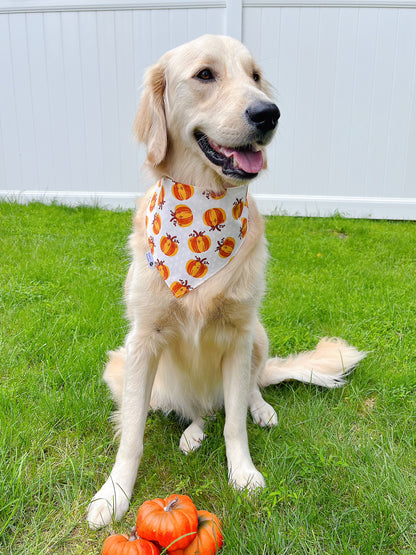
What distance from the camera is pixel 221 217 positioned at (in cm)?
189

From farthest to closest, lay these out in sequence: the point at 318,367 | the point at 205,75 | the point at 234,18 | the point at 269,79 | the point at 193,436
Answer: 1. the point at 269,79
2. the point at 234,18
3. the point at 318,367
4. the point at 193,436
5. the point at 205,75

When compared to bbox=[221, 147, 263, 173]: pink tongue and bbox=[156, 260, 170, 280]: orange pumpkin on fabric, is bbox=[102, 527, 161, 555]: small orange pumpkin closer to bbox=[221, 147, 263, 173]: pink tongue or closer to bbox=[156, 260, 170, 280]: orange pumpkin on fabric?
bbox=[156, 260, 170, 280]: orange pumpkin on fabric

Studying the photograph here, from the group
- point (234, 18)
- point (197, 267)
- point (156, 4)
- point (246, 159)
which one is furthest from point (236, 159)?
point (156, 4)

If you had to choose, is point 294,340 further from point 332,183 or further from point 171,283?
point 332,183

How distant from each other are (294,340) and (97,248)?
2249 mm

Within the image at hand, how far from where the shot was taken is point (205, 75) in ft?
5.86

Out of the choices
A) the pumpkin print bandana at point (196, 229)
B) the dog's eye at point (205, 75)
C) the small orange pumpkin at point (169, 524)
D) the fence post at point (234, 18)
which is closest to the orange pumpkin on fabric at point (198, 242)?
the pumpkin print bandana at point (196, 229)

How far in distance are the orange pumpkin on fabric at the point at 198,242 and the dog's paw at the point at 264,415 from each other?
831 mm

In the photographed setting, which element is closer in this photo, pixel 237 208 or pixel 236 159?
pixel 236 159

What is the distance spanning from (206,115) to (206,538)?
136 cm

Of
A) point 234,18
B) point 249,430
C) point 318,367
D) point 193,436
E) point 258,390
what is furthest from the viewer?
point 234,18

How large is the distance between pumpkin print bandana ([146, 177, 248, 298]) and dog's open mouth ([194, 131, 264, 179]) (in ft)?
0.54

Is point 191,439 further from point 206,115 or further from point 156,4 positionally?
point 156,4

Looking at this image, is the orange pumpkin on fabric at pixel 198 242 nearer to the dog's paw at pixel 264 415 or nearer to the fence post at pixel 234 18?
the dog's paw at pixel 264 415
